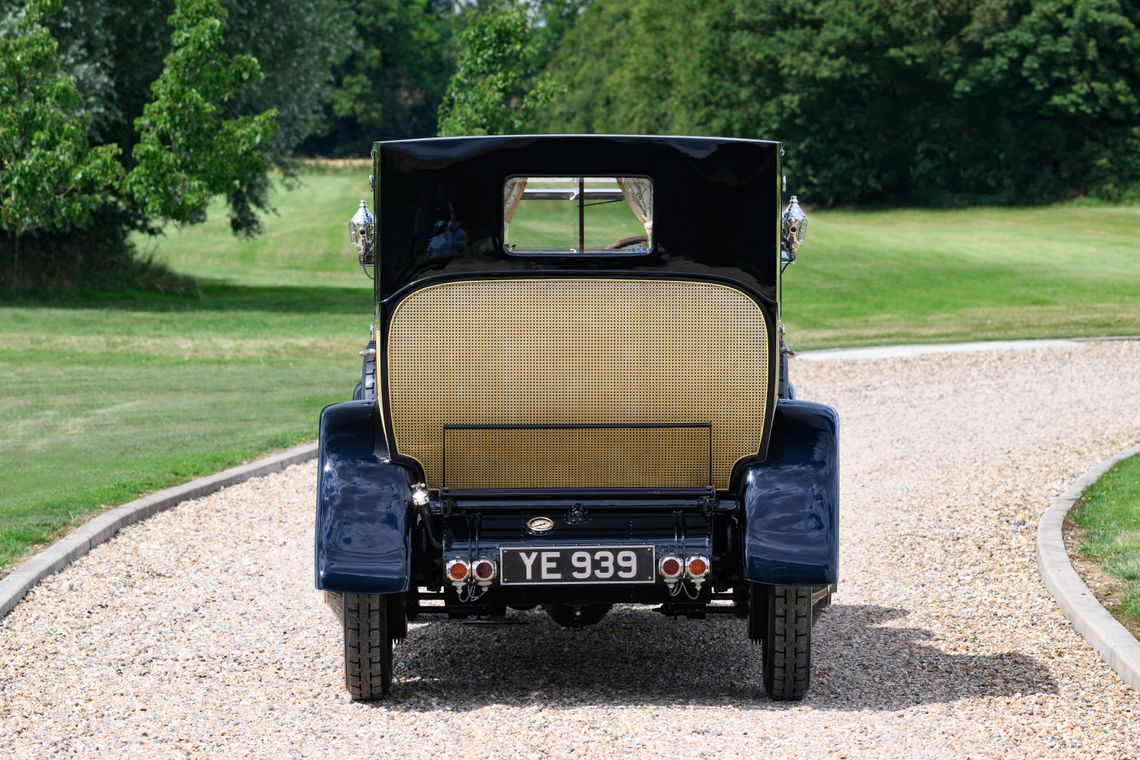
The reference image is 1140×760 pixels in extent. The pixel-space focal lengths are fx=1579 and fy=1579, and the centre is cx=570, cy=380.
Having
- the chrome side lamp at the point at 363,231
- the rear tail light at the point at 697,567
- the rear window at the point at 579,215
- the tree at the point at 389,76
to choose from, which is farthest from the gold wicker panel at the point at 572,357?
the tree at the point at 389,76

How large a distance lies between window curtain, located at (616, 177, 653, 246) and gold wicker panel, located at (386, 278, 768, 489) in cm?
34

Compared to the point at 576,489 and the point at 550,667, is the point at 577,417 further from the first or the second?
the point at 550,667

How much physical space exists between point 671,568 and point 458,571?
2.43ft

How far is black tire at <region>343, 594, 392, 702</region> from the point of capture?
5.55 meters

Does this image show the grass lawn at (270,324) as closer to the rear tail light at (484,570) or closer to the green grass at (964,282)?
the green grass at (964,282)

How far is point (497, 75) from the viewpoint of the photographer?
33719 millimetres

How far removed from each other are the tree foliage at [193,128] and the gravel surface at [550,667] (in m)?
18.2

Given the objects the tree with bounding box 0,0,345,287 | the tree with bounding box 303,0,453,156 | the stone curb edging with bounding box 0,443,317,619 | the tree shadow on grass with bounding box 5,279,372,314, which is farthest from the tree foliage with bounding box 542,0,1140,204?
the stone curb edging with bounding box 0,443,317,619

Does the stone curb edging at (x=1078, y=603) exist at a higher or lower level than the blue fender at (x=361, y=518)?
lower

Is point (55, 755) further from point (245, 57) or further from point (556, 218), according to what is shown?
point (245, 57)

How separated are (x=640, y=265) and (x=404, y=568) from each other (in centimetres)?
136

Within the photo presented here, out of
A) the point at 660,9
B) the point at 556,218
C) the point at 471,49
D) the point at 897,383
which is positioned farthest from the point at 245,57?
the point at 660,9

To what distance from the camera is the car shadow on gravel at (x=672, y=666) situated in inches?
225

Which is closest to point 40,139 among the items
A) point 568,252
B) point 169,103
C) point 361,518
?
point 169,103
